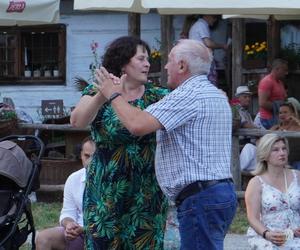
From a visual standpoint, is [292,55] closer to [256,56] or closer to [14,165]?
[256,56]

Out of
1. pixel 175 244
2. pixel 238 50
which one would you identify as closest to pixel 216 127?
pixel 175 244

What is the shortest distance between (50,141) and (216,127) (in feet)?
21.9

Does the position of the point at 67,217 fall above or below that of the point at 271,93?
below

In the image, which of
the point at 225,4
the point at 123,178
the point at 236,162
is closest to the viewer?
the point at 123,178

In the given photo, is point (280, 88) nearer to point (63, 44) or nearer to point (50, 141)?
point (50, 141)

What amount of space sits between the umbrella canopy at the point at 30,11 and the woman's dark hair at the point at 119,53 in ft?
19.2

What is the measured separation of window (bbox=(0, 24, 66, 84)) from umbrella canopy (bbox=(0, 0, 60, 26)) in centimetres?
295

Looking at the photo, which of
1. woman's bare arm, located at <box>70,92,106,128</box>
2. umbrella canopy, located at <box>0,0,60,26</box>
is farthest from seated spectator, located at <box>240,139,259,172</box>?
woman's bare arm, located at <box>70,92,106,128</box>

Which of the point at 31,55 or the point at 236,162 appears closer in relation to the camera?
the point at 236,162

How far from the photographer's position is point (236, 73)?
12.2 m

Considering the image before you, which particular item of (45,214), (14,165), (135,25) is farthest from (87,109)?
(135,25)

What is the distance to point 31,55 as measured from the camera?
14703mm

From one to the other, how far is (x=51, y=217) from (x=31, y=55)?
5937 mm

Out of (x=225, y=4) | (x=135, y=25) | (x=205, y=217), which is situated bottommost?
(x=205, y=217)
